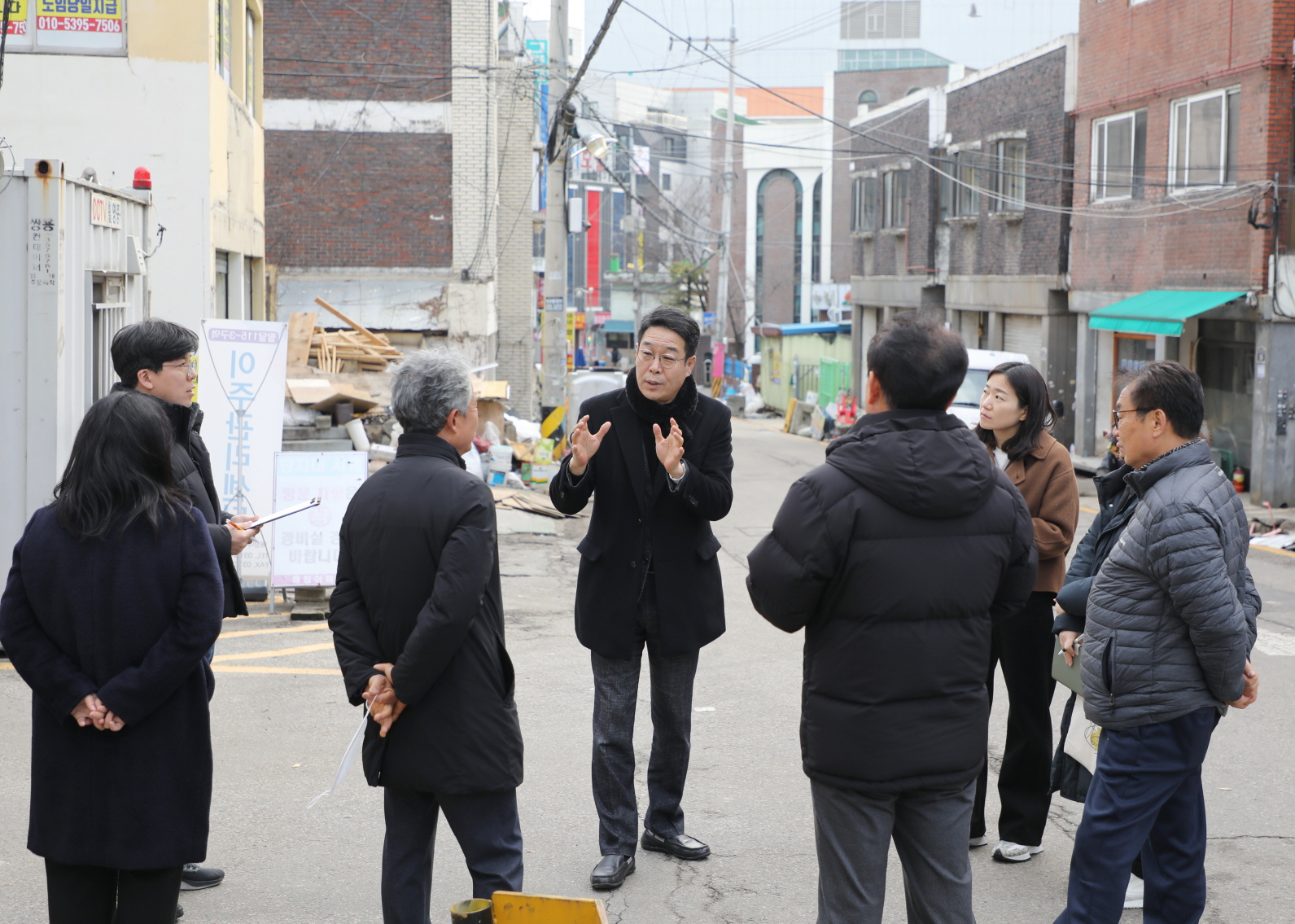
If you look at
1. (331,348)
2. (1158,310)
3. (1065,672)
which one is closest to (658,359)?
(1065,672)

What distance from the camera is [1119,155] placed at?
22422mm

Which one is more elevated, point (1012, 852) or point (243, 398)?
point (243, 398)

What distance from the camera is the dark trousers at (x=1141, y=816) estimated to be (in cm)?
364

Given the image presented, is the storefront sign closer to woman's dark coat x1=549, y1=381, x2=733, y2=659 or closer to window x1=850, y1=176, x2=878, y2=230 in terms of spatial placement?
woman's dark coat x1=549, y1=381, x2=733, y2=659

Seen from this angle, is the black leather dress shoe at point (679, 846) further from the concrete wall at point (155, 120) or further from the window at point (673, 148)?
the window at point (673, 148)

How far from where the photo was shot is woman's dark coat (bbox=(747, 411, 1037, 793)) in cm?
313

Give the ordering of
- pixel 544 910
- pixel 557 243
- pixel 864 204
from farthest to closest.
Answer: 1. pixel 864 204
2. pixel 557 243
3. pixel 544 910

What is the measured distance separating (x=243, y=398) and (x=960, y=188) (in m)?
24.9

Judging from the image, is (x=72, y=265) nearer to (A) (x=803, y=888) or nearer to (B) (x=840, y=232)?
(A) (x=803, y=888)

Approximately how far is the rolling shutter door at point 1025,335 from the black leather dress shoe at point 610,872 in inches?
884

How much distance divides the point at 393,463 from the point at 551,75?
1579cm

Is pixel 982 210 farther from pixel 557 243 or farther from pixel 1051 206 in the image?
pixel 557 243

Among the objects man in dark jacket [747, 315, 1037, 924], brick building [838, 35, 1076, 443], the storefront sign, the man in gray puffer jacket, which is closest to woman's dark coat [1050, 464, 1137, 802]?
the man in gray puffer jacket

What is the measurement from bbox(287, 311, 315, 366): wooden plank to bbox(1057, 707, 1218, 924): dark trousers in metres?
14.9
